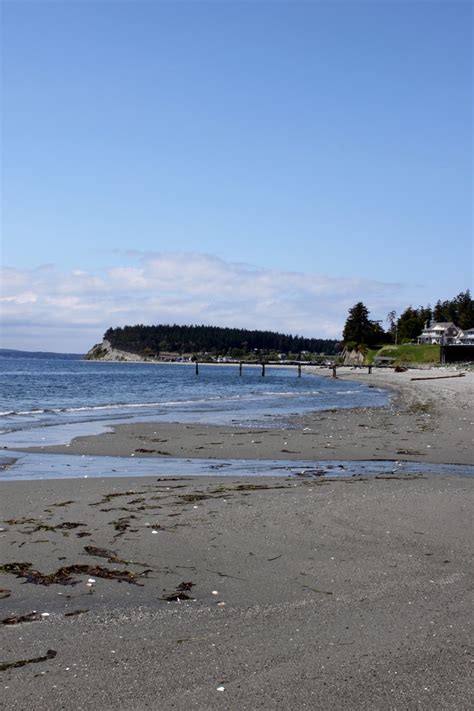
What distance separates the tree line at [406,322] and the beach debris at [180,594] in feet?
507

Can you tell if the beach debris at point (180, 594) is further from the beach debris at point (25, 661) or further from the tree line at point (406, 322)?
the tree line at point (406, 322)

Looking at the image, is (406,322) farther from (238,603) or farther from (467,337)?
(238,603)

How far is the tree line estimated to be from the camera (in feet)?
528

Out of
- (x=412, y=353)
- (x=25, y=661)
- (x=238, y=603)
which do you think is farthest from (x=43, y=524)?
(x=412, y=353)

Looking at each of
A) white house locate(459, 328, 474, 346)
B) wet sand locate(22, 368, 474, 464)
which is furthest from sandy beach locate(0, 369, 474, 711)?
white house locate(459, 328, 474, 346)

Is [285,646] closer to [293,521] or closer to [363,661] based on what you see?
[363,661]

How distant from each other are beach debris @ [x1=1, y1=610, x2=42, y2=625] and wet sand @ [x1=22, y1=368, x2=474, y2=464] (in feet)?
38.6

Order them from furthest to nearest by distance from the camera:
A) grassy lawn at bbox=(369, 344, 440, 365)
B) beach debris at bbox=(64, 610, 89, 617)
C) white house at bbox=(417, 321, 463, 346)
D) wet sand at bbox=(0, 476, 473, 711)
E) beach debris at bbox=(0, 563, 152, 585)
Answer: white house at bbox=(417, 321, 463, 346), grassy lawn at bbox=(369, 344, 440, 365), beach debris at bbox=(0, 563, 152, 585), beach debris at bbox=(64, 610, 89, 617), wet sand at bbox=(0, 476, 473, 711)

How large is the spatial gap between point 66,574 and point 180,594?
4.59ft

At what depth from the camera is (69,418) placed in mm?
29922

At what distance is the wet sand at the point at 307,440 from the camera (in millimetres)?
18078

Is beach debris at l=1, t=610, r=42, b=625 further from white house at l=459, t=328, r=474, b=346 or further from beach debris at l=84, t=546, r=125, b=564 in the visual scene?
white house at l=459, t=328, r=474, b=346

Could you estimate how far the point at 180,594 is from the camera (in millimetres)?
6719

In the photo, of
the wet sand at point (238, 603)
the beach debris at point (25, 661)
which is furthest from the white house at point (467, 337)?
the beach debris at point (25, 661)
